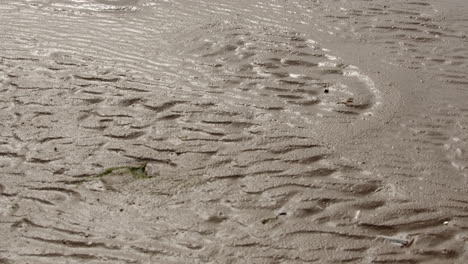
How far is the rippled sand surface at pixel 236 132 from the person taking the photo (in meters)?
3.85

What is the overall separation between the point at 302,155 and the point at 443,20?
128 inches

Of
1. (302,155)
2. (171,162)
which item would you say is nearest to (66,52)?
(171,162)

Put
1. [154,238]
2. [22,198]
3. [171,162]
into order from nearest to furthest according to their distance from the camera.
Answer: [154,238], [22,198], [171,162]

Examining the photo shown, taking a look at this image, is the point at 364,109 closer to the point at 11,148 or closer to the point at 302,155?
the point at 302,155

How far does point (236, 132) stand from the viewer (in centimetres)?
495

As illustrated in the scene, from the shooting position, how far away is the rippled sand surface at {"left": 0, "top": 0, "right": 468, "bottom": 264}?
385cm

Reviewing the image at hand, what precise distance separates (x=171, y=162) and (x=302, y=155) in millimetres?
948

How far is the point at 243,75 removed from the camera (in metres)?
5.86

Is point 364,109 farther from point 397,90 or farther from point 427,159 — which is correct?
point 427,159

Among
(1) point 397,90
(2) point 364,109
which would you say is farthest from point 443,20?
(2) point 364,109

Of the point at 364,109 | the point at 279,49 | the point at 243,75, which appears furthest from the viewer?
the point at 279,49

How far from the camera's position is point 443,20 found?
275 inches

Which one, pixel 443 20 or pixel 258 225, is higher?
pixel 443 20

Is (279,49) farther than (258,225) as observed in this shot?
Yes
